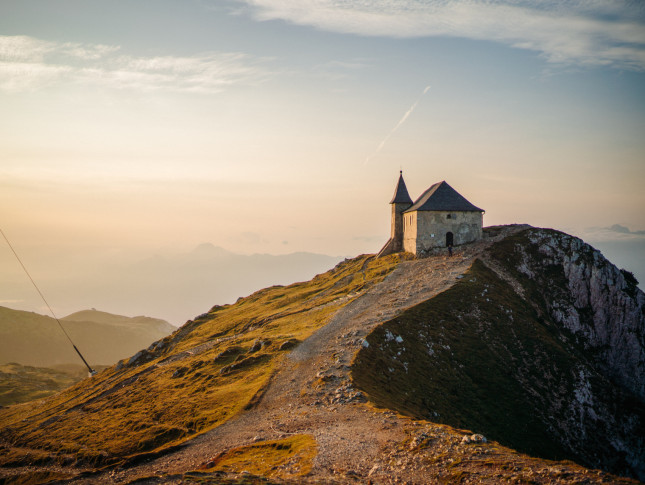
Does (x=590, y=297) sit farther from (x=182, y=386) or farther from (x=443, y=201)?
(x=182, y=386)

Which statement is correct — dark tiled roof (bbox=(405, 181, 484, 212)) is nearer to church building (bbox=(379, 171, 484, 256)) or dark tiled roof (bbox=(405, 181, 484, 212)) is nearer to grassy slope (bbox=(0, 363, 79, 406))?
church building (bbox=(379, 171, 484, 256))

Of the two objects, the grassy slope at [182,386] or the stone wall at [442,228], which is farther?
the stone wall at [442,228]

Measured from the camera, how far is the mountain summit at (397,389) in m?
25.2

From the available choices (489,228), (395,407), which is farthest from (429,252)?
(395,407)

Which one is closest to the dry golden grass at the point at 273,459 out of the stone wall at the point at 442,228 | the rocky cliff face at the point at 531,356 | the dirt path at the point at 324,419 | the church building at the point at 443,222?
the dirt path at the point at 324,419

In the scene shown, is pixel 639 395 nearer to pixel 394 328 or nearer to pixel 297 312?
pixel 394 328

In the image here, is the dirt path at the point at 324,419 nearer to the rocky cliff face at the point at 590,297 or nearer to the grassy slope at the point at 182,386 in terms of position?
the grassy slope at the point at 182,386

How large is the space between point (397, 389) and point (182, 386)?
90.6 ft

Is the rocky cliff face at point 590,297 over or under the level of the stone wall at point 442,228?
under

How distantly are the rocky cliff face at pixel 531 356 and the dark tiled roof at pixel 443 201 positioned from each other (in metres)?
9.95

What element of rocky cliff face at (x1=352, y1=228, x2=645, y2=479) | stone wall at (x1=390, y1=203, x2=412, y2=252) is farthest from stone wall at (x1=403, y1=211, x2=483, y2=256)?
stone wall at (x1=390, y1=203, x2=412, y2=252)

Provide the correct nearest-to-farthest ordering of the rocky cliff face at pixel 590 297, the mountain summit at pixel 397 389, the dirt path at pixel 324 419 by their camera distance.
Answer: the dirt path at pixel 324 419
the mountain summit at pixel 397 389
the rocky cliff face at pixel 590 297

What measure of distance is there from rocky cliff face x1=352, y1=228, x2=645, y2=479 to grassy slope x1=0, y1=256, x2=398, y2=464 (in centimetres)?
1395

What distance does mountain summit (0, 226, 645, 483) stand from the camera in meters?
25.2
